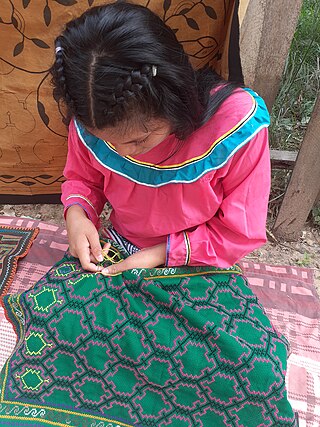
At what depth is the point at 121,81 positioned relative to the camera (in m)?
0.84

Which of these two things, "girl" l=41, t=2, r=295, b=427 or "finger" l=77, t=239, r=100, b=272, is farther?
"finger" l=77, t=239, r=100, b=272

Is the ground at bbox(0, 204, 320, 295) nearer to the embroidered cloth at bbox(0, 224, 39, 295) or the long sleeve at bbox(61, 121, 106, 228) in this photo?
the embroidered cloth at bbox(0, 224, 39, 295)

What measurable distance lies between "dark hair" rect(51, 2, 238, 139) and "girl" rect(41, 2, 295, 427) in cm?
1

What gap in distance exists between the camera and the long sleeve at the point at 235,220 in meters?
1.12

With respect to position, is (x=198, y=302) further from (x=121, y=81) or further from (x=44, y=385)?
(x=121, y=81)

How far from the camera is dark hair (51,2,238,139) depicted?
0.84 metres

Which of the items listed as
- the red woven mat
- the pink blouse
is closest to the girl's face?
the pink blouse

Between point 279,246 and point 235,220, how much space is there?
0.99 m

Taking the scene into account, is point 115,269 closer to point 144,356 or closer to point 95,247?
point 95,247

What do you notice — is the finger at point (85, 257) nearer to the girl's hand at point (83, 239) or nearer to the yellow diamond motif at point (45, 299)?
the girl's hand at point (83, 239)

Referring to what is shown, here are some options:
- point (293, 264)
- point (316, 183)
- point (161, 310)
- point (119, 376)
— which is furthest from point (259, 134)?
point (293, 264)

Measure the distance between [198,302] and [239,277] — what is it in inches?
7.4

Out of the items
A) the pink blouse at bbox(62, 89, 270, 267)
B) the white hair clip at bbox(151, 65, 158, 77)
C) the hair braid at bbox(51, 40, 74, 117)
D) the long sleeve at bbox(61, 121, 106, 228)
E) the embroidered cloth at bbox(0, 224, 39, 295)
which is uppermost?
the white hair clip at bbox(151, 65, 158, 77)

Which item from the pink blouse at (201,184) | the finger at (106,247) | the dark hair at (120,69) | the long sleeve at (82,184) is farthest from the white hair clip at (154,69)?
the finger at (106,247)
